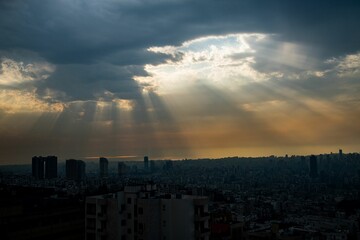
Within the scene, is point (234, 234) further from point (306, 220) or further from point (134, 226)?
point (306, 220)

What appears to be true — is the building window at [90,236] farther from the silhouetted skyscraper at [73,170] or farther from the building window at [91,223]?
the silhouetted skyscraper at [73,170]

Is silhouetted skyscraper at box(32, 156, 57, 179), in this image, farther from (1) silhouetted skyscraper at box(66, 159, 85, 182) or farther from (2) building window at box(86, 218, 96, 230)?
(2) building window at box(86, 218, 96, 230)


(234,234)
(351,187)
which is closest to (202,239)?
(234,234)

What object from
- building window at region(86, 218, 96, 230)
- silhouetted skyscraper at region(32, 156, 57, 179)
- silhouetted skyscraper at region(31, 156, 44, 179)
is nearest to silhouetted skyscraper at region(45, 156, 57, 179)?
silhouetted skyscraper at region(32, 156, 57, 179)

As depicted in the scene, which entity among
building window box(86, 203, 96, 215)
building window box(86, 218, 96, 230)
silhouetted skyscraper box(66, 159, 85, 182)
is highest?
building window box(86, 203, 96, 215)

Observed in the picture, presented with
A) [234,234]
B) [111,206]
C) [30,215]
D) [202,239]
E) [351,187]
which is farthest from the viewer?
[351,187]

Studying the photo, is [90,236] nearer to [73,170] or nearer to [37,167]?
[37,167]

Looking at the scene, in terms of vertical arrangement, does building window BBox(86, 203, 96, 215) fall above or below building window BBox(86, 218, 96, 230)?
above

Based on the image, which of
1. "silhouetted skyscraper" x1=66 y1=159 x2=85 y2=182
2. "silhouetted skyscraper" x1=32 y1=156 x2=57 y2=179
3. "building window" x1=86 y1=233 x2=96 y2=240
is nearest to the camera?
"building window" x1=86 y1=233 x2=96 y2=240

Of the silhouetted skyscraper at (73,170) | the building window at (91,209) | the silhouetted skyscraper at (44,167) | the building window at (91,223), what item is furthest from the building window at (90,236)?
the silhouetted skyscraper at (73,170)
